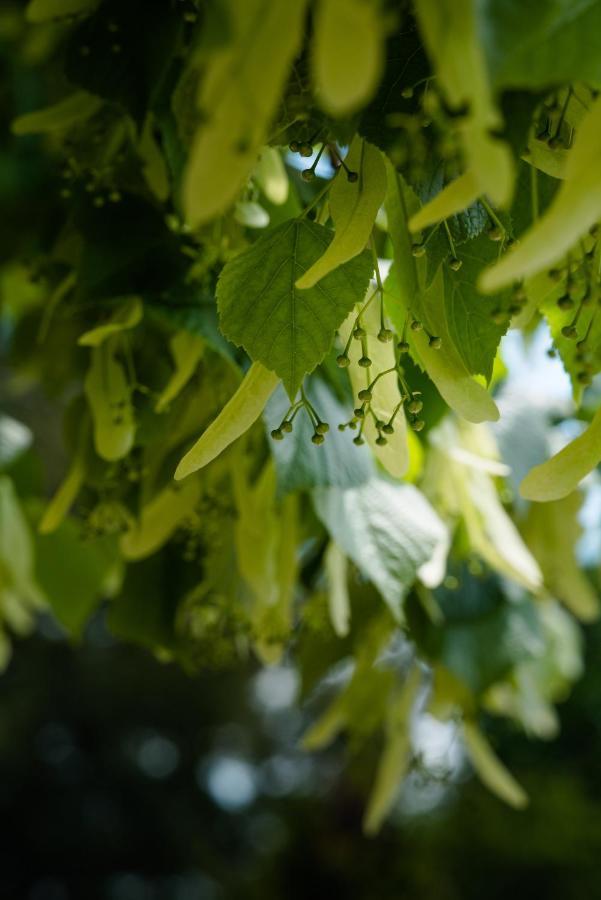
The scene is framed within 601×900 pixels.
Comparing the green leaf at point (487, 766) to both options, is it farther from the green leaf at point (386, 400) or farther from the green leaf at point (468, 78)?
the green leaf at point (468, 78)

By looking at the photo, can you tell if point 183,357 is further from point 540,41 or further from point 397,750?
point 397,750

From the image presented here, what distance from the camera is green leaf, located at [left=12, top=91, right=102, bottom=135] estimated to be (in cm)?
76

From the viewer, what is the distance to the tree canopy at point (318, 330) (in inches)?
12.0

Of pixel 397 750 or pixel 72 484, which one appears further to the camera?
pixel 397 750

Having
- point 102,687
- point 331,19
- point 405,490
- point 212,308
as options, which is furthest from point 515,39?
point 102,687

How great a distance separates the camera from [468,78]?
266 millimetres

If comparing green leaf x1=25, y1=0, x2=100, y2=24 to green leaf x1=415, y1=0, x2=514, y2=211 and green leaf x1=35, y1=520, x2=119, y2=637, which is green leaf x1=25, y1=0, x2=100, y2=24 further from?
green leaf x1=35, y1=520, x2=119, y2=637

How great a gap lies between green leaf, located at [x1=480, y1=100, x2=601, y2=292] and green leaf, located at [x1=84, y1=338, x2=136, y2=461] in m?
0.41

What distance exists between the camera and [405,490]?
0.80 metres

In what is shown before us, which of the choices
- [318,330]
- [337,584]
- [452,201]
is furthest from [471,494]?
[452,201]

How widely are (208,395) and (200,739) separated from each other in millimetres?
3750

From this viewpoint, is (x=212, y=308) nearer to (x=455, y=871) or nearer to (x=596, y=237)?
(x=596, y=237)

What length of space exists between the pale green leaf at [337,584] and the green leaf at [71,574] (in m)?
0.30

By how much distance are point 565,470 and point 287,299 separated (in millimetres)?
157
